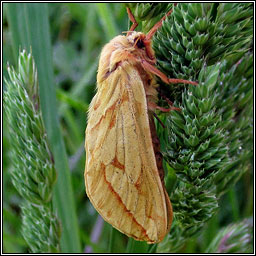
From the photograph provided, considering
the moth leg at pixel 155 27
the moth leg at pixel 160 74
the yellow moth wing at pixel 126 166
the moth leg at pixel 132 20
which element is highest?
the moth leg at pixel 132 20

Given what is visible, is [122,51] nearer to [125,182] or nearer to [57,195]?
[125,182]

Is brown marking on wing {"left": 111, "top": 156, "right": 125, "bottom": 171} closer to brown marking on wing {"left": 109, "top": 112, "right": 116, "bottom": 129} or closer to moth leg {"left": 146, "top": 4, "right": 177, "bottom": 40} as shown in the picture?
brown marking on wing {"left": 109, "top": 112, "right": 116, "bottom": 129}

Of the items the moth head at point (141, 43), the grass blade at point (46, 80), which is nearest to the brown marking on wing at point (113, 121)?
the moth head at point (141, 43)

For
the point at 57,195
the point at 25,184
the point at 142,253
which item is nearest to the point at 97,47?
the point at 57,195

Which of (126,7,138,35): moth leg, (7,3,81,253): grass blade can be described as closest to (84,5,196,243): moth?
(126,7,138,35): moth leg

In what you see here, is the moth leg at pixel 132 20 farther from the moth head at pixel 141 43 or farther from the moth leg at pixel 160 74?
the moth leg at pixel 160 74

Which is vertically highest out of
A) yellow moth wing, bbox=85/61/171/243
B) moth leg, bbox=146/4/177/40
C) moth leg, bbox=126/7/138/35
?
moth leg, bbox=126/7/138/35

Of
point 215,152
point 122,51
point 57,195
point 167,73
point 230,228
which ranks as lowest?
point 230,228
